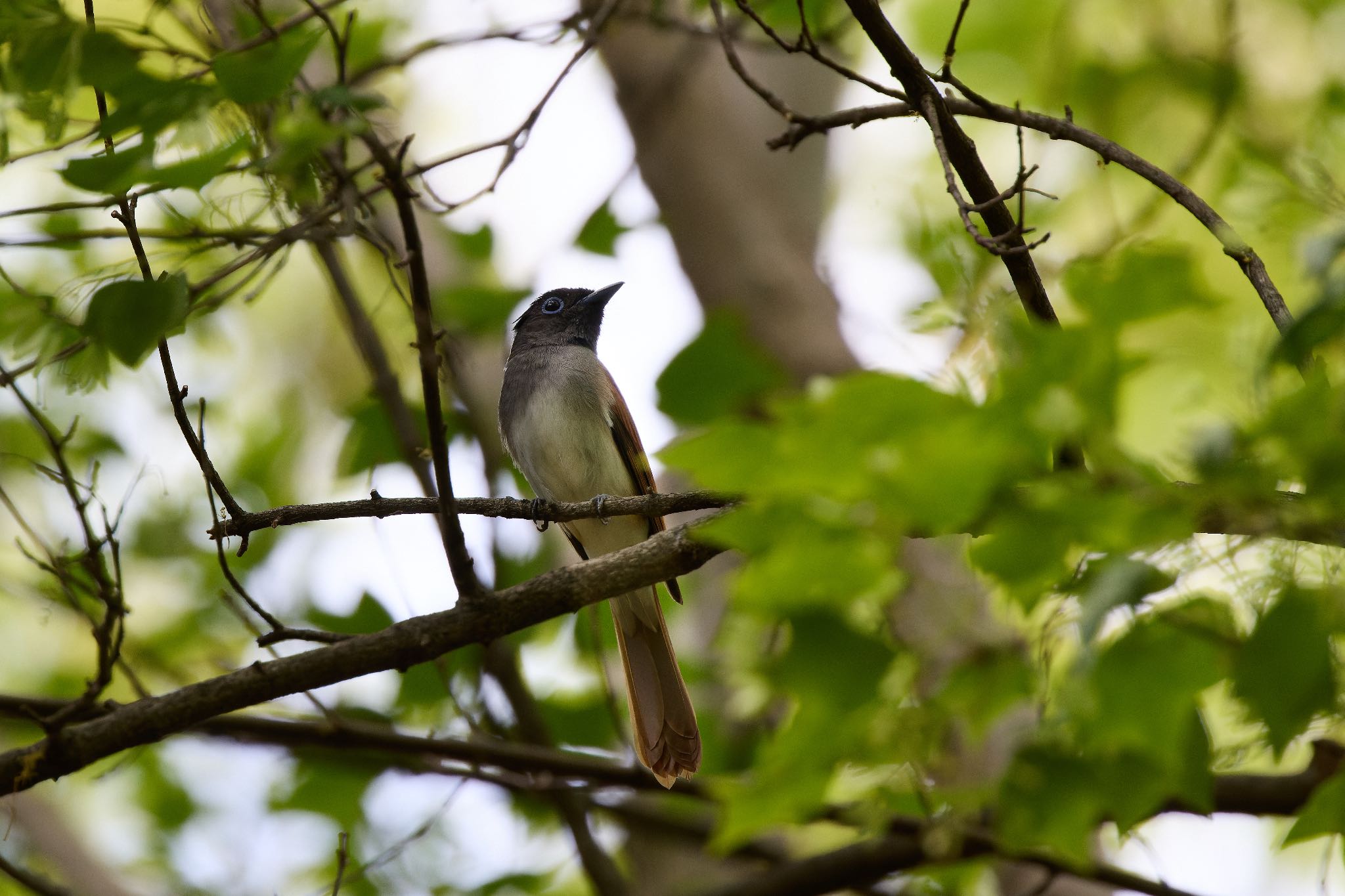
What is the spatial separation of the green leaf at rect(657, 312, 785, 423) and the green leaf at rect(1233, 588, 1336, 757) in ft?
11.9

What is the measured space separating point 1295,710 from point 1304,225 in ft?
7.37

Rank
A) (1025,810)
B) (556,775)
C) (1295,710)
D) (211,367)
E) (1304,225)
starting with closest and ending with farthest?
1. (1295,710)
2. (1025,810)
3. (1304,225)
4. (556,775)
5. (211,367)

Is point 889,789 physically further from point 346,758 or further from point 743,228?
point 743,228

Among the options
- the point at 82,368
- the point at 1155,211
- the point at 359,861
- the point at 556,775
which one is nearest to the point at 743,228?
the point at 1155,211

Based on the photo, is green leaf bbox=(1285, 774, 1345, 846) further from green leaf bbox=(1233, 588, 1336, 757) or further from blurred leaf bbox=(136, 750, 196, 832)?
blurred leaf bbox=(136, 750, 196, 832)

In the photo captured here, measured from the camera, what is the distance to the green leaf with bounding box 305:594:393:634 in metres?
4.68

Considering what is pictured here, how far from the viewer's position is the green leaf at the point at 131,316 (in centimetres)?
224

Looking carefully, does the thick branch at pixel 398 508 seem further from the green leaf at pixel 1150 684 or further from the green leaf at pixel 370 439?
the green leaf at pixel 370 439

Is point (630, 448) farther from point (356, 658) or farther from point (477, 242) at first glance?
point (356, 658)

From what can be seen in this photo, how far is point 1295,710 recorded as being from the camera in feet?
5.02

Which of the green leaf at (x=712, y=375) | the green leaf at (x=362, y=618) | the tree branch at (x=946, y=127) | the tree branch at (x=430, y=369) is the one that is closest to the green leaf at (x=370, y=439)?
the green leaf at (x=362, y=618)

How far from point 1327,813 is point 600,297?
218 inches

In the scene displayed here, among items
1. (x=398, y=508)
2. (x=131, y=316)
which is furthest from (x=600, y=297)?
(x=131, y=316)

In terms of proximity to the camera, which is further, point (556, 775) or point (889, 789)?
point (556, 775)
